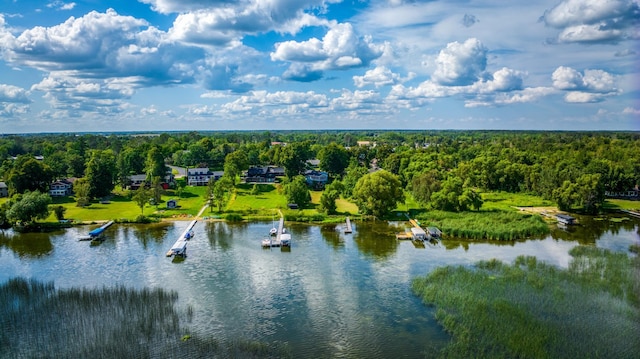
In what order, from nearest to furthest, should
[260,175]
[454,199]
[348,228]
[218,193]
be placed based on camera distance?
1. [348,228]
2. [454,199]
3. [218,193]
4. [260,175]

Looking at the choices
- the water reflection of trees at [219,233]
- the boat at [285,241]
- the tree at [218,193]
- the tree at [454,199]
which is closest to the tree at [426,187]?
the tree at [454,199]

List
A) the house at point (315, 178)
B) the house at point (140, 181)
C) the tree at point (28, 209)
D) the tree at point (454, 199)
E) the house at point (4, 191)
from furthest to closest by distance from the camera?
the house at point (315, 178) < the house at point (140, 181) < the house at point (4, 191) < the tree at point (454, 199) < the tree at point (28, 209)

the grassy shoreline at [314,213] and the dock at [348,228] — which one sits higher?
the grassy shoreline at [314,213]

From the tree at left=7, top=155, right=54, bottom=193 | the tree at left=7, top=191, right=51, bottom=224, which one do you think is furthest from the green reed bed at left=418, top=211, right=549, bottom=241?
the tree at left=7, top=155, right=54, bottom=193

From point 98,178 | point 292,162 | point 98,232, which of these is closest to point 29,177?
point 98,178

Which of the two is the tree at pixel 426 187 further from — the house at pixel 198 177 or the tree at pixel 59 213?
the tree at pixel 59 213

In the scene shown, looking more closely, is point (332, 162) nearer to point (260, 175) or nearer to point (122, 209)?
point (260, 175)

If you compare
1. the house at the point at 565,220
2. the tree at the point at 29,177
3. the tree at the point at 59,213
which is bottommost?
the house at the point at 565,220
